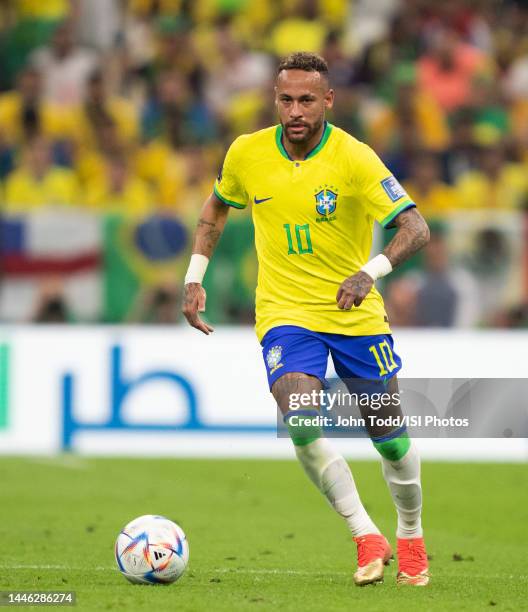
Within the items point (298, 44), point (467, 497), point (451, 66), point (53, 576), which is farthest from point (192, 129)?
point (53, 576)

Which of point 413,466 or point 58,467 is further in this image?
point 58,467

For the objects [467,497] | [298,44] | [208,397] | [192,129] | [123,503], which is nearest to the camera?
[123,503]

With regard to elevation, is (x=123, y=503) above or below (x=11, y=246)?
below

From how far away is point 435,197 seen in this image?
15797 millimetres

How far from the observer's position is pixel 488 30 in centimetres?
1977

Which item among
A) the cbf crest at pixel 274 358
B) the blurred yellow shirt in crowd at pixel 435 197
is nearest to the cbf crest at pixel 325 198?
the cbf crest at pixel 274 358

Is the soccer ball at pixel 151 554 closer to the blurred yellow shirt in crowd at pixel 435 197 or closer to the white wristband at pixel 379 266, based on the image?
the white wristband at pixel 379 266

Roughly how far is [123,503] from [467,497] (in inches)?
107

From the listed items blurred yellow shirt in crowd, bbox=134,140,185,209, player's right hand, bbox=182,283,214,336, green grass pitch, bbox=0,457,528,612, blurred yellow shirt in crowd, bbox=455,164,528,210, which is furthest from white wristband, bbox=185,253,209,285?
blurred yellow shirt in crowd, bbox=455,164,528,210

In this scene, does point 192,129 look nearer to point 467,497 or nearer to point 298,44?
point 298,44

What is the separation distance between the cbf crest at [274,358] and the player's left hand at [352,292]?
559mm

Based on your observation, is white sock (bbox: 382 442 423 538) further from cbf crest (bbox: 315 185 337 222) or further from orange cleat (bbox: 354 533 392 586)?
cbf crest (bbox: 315 185 337 222)

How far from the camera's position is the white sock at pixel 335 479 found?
673cm

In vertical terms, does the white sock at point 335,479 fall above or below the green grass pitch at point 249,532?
above
